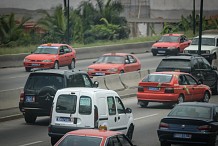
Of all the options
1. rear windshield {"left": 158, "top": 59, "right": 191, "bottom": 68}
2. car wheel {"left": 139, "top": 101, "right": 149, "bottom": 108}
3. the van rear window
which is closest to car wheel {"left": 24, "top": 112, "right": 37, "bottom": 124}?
the van rear window

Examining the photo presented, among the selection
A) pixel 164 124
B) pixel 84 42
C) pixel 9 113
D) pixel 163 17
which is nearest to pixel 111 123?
pixel 164 124

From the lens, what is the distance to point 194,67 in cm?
3584

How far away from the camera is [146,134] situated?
912 inches

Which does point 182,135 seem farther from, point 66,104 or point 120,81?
point 120,81

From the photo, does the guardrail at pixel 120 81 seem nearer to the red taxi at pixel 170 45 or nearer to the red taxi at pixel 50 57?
the red taxi at pixel 50 57

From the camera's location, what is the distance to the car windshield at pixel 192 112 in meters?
20.4

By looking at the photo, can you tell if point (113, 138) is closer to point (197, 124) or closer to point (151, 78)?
point (197, 124)

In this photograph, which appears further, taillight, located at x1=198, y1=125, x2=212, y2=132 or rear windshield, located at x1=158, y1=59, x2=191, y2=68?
rear windshield, located at x1=158, y1=59, x2=191, y2=68

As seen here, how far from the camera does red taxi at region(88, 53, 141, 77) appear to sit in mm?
38750

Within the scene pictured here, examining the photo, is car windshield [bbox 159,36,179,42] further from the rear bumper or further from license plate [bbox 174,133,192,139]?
license plate [bbox 174,133,192,139]

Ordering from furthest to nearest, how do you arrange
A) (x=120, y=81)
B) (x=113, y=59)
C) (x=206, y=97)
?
(x=113, y=59)
(x=120, y=81)
(x=206, y=97)

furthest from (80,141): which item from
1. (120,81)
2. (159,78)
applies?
(120,81)

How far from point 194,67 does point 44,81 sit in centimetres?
1331

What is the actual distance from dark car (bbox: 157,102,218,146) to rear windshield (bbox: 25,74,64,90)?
4647 millimetres
